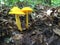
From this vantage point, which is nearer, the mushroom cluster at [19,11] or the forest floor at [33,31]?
the mushroom cluster at [19,11]

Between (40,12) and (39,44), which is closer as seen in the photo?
(39,44)

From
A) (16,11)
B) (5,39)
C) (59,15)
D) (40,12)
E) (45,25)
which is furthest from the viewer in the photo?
(40,12)

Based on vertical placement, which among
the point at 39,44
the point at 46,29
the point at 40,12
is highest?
the point at 40,12

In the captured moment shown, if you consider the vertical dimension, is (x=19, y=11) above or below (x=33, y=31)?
above

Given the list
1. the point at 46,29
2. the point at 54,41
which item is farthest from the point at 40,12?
the point at 54,41

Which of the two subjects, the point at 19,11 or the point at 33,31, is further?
the point at 33,31

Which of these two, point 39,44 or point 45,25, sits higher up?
point 45,25

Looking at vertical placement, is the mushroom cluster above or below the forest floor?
above

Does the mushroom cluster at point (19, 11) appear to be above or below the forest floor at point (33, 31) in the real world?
above

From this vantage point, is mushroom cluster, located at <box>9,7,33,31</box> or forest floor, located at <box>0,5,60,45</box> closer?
mushroom cluster, located at <box>9,7,33,31</box>

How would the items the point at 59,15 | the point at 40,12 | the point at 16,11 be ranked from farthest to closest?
the point at 40,12, the point at 59,15, the point at 16,11

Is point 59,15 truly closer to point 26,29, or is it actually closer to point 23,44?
point 26,29
